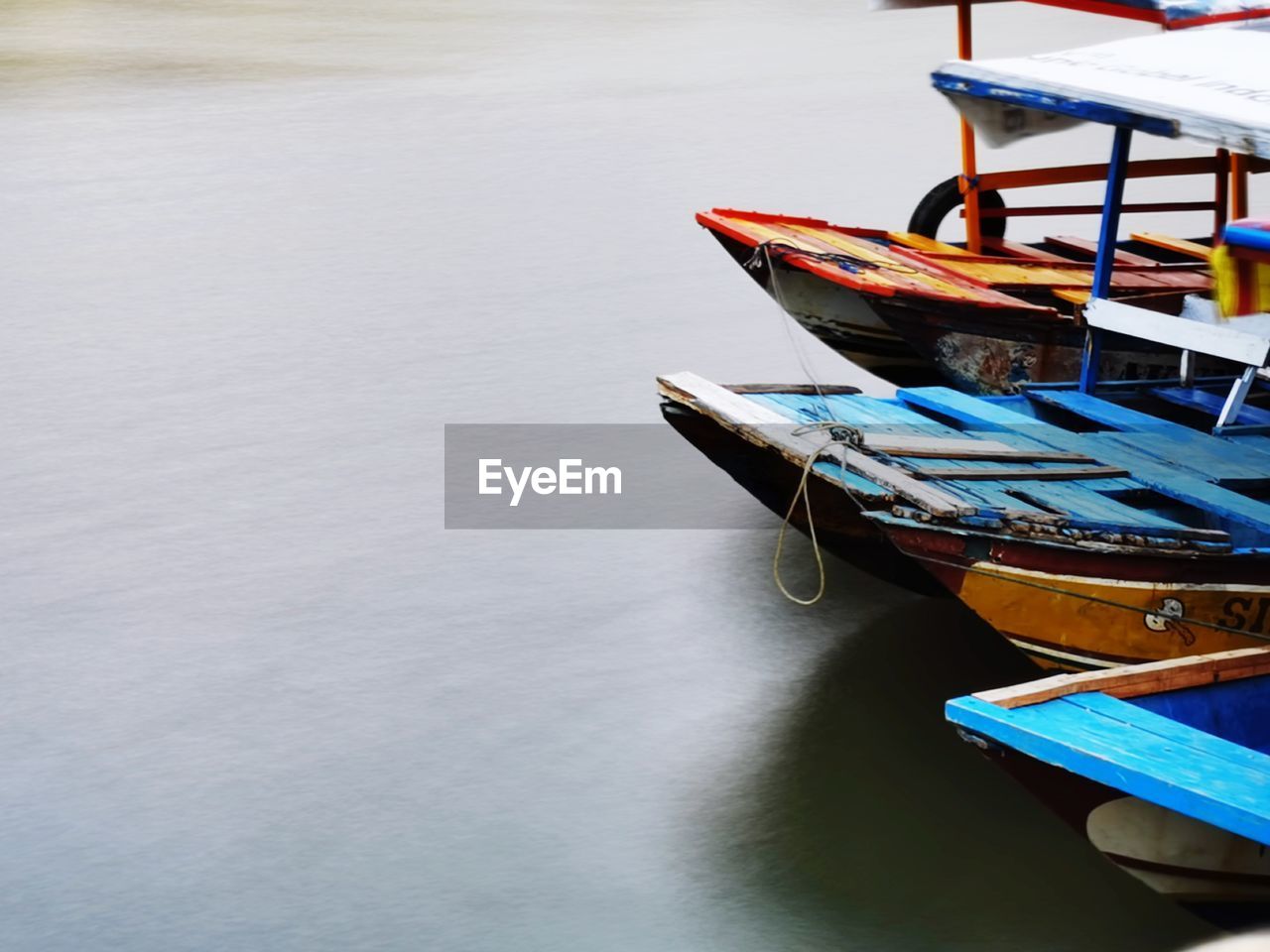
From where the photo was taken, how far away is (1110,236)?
6539 mm

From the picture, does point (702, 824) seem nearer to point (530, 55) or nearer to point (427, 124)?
point (427, 124)

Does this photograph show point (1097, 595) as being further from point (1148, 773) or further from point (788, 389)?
point (788, 389)

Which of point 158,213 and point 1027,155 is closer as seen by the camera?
point 158,213

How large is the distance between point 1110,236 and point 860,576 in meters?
1.50

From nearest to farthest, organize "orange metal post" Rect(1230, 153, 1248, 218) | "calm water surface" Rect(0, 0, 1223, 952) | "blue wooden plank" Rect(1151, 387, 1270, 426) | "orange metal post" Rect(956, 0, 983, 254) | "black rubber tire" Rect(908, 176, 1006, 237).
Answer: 1. "calm water surface" Rect(0, 0, 1223, 952)
2. "blue wooden plank" Rect(1151, 387, 1270, 426)
3. "orange metal post" Rect(1230, 153, 1248, 218)
4. "orange metal post" Rect(956, 0, 983, 254)
5. "black rubber tire" Rect(908, 176, 1006, 237)

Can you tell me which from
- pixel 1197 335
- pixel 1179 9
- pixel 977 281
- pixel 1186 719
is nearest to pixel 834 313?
pixel 977 281

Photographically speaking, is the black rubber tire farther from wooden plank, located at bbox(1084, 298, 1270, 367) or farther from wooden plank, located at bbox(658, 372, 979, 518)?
wooden plank, located at bbox(658, 372, 979, 518)

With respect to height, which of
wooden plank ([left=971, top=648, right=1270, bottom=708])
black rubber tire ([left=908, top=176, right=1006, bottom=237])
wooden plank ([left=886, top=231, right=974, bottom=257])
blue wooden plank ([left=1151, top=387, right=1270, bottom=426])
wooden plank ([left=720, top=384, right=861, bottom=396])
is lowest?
wooden plank ([left=971, top=648, right=1270, bottom=708])

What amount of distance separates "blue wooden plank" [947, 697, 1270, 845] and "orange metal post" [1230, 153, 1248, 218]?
393cm

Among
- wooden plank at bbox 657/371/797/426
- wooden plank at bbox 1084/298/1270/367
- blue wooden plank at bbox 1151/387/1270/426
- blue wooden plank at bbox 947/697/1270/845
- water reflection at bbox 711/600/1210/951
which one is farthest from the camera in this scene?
blue wooden plank at bbox 1151/387/1270/426

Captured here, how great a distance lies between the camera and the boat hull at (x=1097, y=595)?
5.09m

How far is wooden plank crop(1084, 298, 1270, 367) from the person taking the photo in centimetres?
586

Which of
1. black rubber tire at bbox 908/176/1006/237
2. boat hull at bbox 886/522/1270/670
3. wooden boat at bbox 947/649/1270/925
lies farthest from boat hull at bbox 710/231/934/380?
wooden boat at bbox 947/649/1270/925

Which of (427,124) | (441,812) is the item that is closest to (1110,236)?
(441,812)
